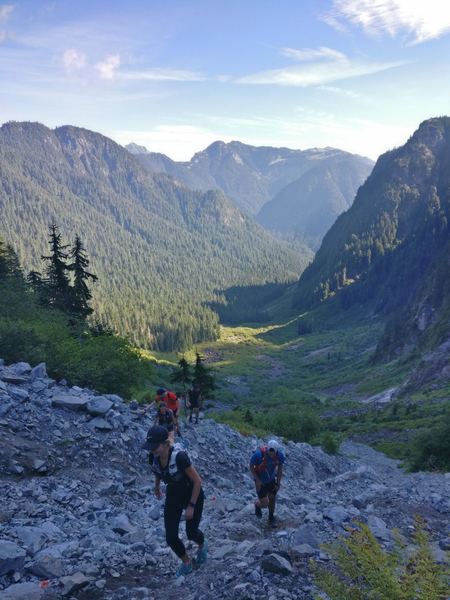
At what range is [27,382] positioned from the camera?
752 inches

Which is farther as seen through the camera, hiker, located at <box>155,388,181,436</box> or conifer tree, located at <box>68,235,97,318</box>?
conifer tree, located at <box>68,235,97,318</box>

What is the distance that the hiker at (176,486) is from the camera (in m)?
8.80

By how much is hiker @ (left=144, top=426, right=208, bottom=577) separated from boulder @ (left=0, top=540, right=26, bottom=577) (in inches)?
109

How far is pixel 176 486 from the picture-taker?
8984mm

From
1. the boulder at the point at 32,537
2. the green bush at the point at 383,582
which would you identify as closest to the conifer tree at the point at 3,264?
the boulder at the point at 32,537

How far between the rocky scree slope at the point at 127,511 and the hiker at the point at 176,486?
2.63 ft

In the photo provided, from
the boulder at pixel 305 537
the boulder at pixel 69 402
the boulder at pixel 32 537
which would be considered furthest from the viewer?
the boulder at pixel 69 402

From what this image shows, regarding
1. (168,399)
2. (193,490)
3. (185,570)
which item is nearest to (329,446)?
(168,399)

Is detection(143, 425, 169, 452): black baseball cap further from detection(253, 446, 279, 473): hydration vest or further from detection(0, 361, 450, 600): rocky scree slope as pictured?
detection(253, 446, 279, 473): hydration vest

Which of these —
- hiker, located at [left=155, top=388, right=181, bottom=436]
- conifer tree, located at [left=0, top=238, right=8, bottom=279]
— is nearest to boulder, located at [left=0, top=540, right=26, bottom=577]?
hiker, located at [left=155, top=388, right=181, bottom=436]

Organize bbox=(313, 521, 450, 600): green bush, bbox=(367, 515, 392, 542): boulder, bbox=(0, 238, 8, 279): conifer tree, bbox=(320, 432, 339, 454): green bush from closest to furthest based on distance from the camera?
bbox=(313, 521, 450, 600): green bush < bbox=(367, 515, 392, 542): boulder < bbox=(320, 432, 339, 454): green bush < bbox=(0, 238, 8, 279): conifer tree

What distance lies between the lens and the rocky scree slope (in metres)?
8.58

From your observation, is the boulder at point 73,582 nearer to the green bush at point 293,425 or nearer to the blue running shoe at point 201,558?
the blue running shoe at point 201,558

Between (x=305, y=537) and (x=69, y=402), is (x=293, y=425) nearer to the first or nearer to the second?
(x=69, y=402)
